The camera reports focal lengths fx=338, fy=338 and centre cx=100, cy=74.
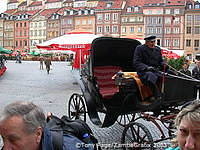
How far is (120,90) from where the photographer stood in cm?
507

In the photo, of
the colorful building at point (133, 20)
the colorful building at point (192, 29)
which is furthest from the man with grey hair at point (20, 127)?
the colorful building at point (133, 20)

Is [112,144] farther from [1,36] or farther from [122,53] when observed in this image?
[1,36]

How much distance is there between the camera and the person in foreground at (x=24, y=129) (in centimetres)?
179

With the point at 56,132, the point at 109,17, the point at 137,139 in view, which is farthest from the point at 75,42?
the point at 109,17

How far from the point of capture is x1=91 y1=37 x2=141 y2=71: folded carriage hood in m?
5.99

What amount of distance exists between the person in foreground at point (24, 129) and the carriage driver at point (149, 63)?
2.86 m

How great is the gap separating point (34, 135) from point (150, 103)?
9.94 ft

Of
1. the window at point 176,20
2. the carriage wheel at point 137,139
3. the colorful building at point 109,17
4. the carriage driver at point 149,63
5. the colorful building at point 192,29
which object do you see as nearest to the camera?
the carriage wheel at point 137,139

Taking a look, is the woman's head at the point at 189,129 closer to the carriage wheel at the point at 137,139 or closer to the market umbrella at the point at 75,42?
the carriage wheel at the point at 137,139

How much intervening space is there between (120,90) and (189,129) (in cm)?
349

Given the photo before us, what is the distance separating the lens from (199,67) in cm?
932

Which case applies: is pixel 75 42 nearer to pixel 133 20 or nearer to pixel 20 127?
pixel 20 127

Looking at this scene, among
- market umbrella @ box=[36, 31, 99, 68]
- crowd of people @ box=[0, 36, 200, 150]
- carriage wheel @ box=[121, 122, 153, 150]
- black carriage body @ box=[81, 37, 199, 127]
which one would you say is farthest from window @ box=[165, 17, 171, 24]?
crowd of people @ box=[0, 36, 200, 150]

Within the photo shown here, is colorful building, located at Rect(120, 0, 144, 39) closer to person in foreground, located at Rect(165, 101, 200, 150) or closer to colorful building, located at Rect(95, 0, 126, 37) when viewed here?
colorful building, located at Rect(95, 0, 126, 37)
